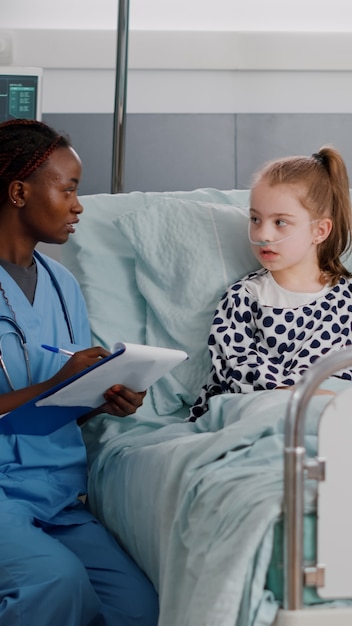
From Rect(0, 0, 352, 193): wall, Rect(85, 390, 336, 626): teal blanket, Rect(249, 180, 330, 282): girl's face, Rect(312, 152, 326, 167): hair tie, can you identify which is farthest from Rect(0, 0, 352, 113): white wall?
Rect(85, 390, 336, 626): teal blanket

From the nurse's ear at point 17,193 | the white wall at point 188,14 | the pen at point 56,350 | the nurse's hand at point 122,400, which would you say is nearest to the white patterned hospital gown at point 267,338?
the nurse's hand at point 122,400

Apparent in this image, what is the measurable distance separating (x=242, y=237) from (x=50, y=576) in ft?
3.30

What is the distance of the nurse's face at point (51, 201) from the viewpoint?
216 cm

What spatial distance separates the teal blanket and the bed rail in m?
0.04

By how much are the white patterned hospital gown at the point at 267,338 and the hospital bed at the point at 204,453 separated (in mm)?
102

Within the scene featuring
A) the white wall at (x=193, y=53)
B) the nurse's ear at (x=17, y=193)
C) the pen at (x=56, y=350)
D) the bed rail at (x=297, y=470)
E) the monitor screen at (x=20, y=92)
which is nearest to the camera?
the bed rail at (x=297, y=470)

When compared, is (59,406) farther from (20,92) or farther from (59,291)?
(20,92)

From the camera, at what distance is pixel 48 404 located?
6.17 feet

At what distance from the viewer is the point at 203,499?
62.5 inches

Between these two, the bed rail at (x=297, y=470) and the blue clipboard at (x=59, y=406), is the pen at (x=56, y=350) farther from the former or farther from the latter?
the bed rail at (x=297, y=470)

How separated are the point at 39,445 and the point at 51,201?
1.66 ft

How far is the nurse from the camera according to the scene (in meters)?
1.81

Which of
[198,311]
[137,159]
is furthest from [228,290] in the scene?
[137,159]

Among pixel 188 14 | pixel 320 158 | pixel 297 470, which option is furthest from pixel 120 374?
pixel 188 14
